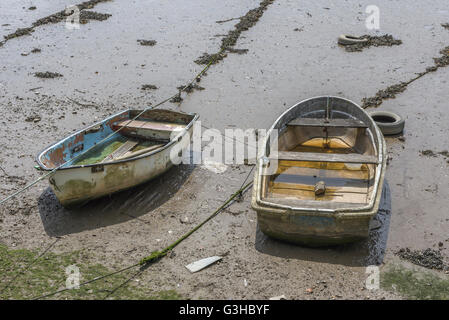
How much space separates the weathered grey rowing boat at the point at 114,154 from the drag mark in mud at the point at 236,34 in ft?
16.3

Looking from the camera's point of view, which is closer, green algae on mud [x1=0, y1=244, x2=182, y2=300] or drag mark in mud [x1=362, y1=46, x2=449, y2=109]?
green algae on mud [x1=0, y1=244, x2=182, y2=300]

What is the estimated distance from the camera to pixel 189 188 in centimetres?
922

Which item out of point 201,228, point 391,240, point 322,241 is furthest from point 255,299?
point 391,240

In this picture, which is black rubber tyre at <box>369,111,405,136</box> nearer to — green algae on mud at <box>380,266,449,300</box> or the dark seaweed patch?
green algae on mud at <box>380,266,449,300</box>

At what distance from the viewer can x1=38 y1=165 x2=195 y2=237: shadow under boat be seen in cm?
815

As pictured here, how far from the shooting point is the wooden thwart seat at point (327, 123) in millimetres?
9219

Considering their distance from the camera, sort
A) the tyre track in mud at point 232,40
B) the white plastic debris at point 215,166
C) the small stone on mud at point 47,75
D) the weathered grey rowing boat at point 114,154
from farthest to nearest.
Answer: the small stone on mud at point 47,75 < the tyre track in mud at point 232,40 < the white plastic debris at point 215,166 < the weathered grey rowing boat at point 114,154

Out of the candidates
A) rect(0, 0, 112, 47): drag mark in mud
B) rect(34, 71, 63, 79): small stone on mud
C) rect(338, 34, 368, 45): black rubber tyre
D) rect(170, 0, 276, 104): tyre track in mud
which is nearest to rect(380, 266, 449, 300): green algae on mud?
rect(170, 0, 276, 104): tyre track in mud

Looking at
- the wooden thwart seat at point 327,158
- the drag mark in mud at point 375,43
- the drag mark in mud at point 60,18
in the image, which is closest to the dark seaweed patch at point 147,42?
the drag mark in mud at point 60,18

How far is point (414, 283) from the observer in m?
6.91

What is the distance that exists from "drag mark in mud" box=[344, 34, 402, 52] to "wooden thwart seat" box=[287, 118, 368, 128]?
6.54 m

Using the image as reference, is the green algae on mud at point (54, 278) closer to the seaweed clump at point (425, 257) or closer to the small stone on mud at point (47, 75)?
the seaweed clump at point (425, 257)

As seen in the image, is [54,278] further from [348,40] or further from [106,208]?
[348,40]

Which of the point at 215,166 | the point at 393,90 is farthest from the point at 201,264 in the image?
the point at 393,90
